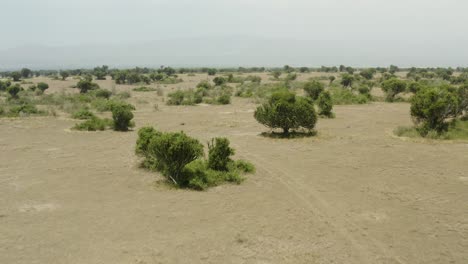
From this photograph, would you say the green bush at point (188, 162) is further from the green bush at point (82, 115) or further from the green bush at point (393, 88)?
the green bush at point (393, 88)

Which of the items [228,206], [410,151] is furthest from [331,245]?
[410,151]

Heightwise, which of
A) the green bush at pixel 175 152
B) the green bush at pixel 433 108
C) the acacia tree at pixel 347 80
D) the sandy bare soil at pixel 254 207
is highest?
the acacia tree at pixel 347 80

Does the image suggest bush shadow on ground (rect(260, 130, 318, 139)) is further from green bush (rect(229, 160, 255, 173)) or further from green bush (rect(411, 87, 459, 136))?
green bush (rect(229, 160, 255, 173))

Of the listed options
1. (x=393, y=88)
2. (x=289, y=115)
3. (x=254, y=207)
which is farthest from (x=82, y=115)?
(x=393, y=88)

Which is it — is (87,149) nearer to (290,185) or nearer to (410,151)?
(290,185)

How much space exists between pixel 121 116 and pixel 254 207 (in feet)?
46.1

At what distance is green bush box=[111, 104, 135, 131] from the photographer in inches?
849

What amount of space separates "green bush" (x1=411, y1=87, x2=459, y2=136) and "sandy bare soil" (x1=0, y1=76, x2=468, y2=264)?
2.31m

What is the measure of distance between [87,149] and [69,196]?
668 cm

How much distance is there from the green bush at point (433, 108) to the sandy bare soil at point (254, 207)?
2310 millimetres

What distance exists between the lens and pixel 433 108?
744 inches

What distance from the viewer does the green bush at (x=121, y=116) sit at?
70.7 ft

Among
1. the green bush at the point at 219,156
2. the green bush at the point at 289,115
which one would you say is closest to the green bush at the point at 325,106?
the green bush at the point at 289,115

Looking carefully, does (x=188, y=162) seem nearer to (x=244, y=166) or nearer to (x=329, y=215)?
(x=244, y=166)
